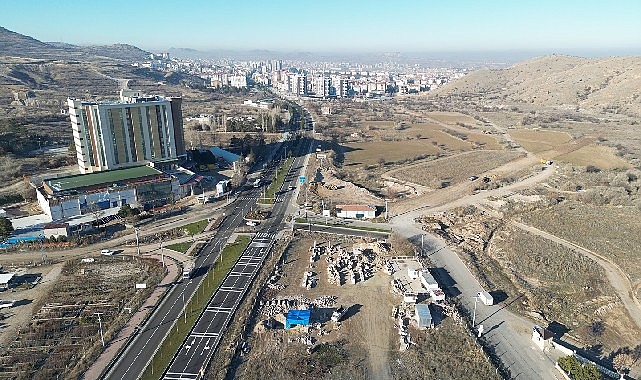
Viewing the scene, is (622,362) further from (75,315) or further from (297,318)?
(75,315)

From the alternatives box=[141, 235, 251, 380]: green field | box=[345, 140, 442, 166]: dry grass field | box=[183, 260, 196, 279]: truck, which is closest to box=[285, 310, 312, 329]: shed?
box=[141, 235, 251, 380]: green field

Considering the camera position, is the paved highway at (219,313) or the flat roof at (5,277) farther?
the flat roof at (5,277)

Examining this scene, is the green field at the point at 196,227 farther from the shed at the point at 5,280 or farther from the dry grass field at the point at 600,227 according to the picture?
the dry grass field at the point at 600,227

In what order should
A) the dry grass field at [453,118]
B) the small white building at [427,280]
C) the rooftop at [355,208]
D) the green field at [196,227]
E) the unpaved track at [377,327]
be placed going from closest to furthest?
1. the unpaved track at [377,327]
2. the small white building at [427,280]
3. the green field at [196,227]
4. the rooftop at [355,208]
5. the dry grass field at [453,118]

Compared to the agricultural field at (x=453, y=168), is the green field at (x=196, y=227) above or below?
above

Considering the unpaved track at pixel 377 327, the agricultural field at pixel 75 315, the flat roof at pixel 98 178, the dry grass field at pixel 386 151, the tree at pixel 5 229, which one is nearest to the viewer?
the agricultural field at pixel 75 315

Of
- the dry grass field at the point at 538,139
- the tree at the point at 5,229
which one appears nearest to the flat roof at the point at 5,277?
the tree at the point at 5,229

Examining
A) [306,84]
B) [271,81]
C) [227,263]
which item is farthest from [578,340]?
[271,81]

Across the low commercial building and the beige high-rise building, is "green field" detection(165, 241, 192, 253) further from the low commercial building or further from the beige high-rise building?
the beige high-rise building

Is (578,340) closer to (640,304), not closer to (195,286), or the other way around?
(640,304)
